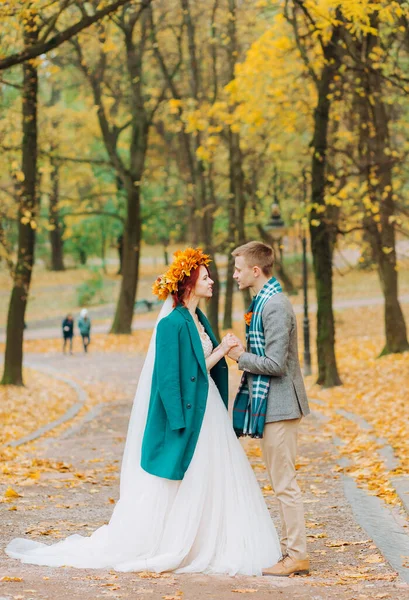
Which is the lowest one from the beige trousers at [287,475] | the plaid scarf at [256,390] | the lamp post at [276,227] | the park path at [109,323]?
the park path at [109,323]

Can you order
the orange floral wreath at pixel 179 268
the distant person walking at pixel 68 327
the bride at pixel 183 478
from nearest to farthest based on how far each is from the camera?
the bride at pixel 183 478 → the orange floral wreath at pixel 179 268 → the distant person walking at pixel 68 327

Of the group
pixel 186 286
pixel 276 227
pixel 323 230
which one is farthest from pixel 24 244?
pixel 186 286

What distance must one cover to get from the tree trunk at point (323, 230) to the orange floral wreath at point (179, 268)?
12.4 meters

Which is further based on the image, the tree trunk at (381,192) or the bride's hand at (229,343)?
the tree trunk at (381,192)

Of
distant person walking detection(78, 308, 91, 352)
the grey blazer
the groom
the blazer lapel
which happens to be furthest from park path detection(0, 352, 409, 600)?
distant person walking detection(78, 308, 91, 352)

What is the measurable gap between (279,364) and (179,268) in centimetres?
98

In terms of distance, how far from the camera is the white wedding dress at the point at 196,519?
6648mm

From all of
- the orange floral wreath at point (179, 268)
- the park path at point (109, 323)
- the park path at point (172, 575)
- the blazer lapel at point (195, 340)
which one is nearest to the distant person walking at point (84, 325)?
the park path at point (109, 323)

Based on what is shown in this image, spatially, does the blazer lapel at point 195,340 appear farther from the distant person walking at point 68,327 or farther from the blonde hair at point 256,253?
the distant person walking at point 68,327

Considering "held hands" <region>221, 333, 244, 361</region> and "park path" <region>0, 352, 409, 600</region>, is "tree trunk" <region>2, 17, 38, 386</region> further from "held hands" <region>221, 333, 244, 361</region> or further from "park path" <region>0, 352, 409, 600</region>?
"held hands" <region>221, 333, 244, 361</region>

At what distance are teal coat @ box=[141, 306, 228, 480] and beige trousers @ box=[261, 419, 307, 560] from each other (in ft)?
1.65

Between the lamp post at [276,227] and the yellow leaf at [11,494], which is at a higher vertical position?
the lamp post at [276,227]

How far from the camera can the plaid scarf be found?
21.7 feet

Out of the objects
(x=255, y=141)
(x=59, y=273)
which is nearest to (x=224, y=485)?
(x=255, y=141)
